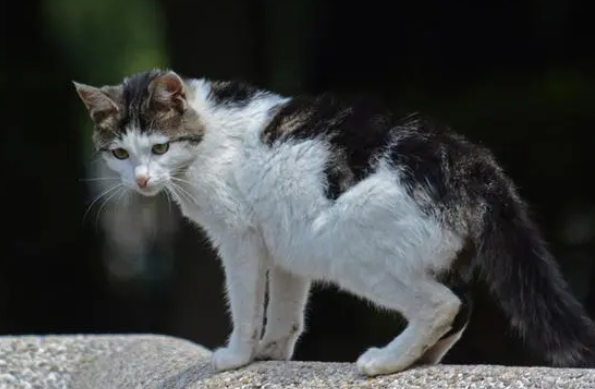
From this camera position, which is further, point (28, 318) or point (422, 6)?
point (28, 318)

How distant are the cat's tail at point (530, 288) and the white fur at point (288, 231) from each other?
5.6 inches

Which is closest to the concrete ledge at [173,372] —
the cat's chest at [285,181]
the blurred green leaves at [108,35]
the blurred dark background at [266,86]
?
the cat's chest at [285,181]

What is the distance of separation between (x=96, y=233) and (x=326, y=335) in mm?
2450

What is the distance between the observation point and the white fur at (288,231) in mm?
3756

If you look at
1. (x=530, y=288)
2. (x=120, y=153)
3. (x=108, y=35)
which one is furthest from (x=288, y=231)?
(x=108, y=35)

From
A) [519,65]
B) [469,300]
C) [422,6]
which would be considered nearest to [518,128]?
[519,65]

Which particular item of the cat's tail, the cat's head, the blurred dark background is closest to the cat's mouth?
the cat's head

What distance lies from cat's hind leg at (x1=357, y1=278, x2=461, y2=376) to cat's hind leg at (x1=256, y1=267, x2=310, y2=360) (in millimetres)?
617

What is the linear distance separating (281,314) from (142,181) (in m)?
0.73

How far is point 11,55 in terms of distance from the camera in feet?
30.2

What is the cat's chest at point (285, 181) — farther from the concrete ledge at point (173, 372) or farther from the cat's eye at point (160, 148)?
the concrete ledge at point (173, 372)

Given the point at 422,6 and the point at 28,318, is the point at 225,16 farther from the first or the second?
the point at 28,318

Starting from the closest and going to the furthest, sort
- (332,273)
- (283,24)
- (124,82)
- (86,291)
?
(332,273) → (124,82) → (283,24) → (86,291)

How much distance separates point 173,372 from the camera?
14.7 ft
